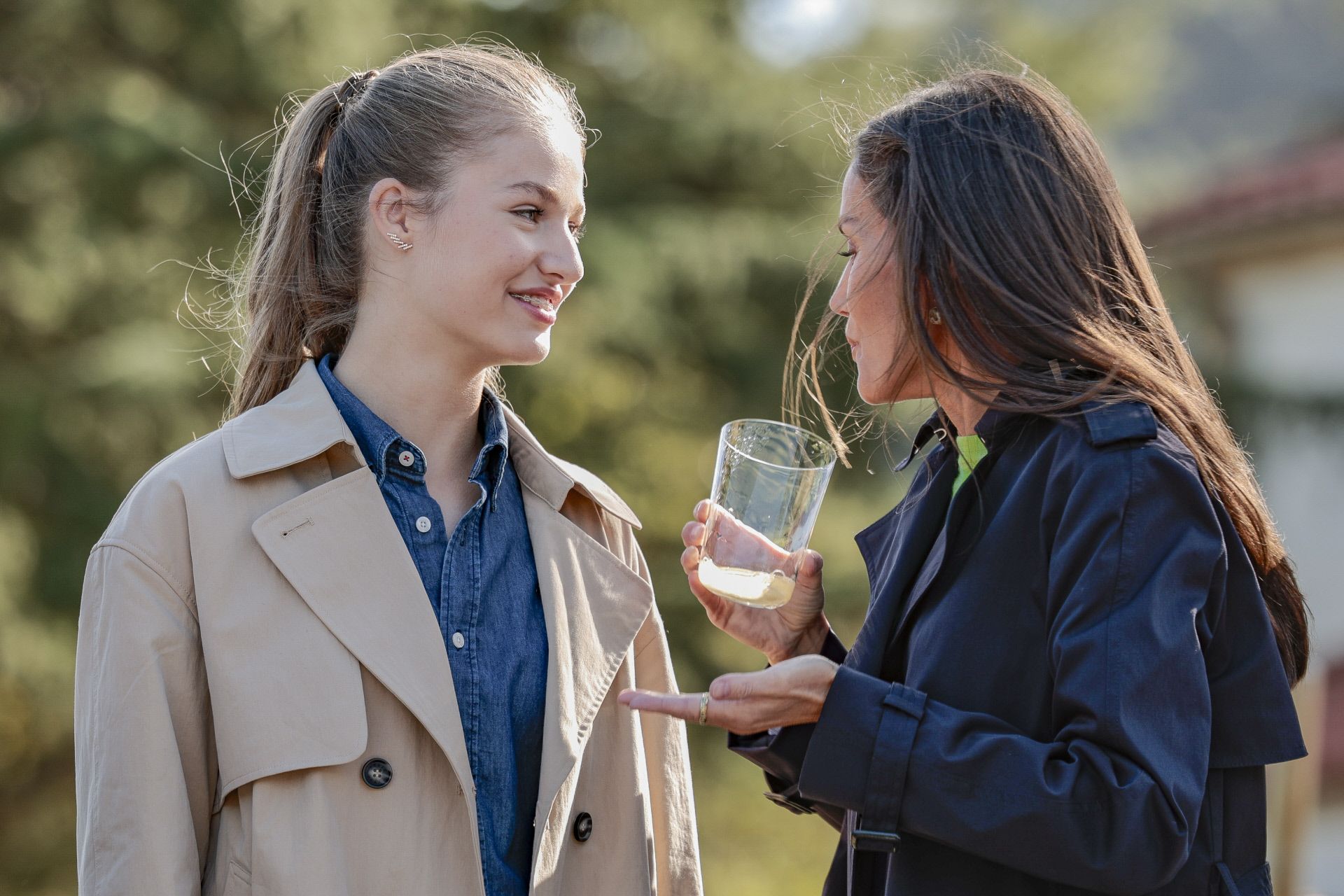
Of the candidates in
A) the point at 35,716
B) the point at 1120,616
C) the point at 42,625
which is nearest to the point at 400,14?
the point at 42,625

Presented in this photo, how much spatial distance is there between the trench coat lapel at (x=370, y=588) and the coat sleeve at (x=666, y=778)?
533 millimetres

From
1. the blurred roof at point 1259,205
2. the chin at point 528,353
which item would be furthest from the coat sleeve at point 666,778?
the blurred roof at point 1259,205

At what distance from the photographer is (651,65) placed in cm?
894

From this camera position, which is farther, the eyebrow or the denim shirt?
the eyebrow

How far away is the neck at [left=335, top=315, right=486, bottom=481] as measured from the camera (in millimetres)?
2373

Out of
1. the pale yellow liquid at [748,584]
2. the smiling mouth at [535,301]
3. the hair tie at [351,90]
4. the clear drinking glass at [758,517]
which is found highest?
the hair tie at [351,90]

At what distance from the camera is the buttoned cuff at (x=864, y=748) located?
1.79 meters

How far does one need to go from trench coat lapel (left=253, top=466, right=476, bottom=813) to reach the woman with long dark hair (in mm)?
355

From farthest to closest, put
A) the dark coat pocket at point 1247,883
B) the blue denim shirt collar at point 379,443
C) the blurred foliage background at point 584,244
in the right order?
the blurred foliage background at point 584,244 < the blue denim shirt collar at point 379,443 < the dark coat pocket at point 1247,883

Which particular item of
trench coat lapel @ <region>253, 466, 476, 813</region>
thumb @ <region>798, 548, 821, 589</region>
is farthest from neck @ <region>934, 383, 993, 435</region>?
trench coat lapel @ <region>253, 466, 476, 813</region>

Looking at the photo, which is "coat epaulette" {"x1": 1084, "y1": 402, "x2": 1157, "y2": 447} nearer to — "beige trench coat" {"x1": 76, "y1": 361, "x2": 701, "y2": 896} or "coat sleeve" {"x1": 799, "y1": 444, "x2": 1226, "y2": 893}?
"coat sleeve" {"x1": 799, "y1": 444, "x2": 1226, "y2": 893}

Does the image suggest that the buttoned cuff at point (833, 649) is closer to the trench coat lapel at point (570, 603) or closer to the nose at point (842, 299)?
the trench coat lapel at point (570, 603)

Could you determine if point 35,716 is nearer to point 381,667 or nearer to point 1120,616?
point 381,667

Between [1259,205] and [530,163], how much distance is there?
394 inches
